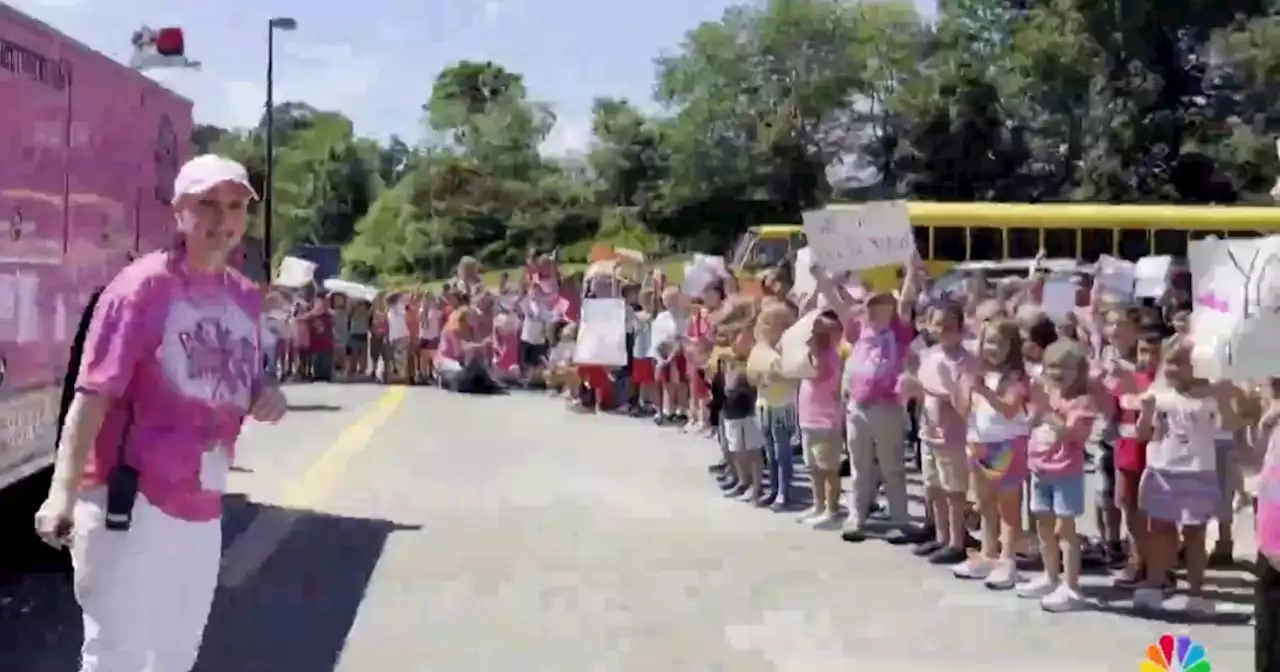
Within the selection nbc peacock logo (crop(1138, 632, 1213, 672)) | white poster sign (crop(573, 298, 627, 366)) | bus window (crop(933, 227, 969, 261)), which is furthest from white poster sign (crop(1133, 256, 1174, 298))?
nbc peacock logo (crop(1138, 632, 1213, 672))

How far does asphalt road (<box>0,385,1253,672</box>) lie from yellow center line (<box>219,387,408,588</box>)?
4 cm

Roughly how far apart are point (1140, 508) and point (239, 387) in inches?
222

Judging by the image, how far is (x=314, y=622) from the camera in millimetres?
8211

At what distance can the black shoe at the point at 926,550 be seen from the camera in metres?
10.4

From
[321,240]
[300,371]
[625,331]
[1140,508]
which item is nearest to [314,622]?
[1140,508]

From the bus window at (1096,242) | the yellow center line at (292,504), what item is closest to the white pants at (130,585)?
the yellow center line at (292,504)

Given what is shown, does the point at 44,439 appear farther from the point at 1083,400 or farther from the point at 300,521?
the point at 1083,400

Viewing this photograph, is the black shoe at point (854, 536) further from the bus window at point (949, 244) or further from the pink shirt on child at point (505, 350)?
the bus window at point (949, 244)

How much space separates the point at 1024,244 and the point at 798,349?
26.4 meters

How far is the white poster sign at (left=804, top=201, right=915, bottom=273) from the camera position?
38.4 feet

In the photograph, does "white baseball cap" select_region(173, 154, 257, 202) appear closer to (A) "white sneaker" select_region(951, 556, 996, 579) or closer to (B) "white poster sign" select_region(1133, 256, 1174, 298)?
(A) "white sneaker" select_region(951, 556, 996, 579)

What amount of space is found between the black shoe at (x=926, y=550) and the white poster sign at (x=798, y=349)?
1.50 m

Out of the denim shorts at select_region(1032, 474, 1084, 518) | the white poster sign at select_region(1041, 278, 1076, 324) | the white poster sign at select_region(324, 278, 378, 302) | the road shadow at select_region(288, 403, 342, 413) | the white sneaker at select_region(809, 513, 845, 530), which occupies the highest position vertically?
the white poster sign at select_region(324, 278, 378, 302)

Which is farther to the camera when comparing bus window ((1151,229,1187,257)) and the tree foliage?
the tree foliage
